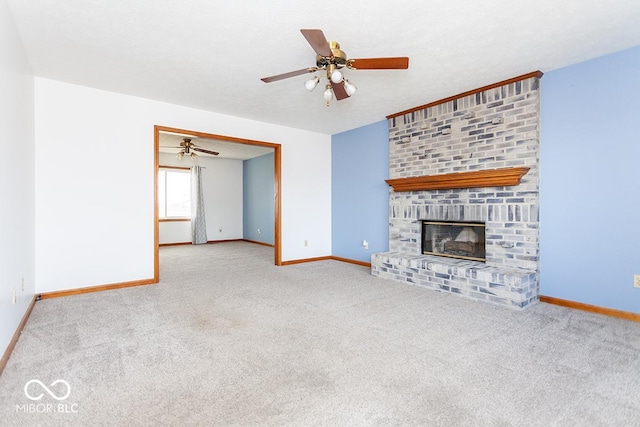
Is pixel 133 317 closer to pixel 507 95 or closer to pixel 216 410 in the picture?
pixel 216 410

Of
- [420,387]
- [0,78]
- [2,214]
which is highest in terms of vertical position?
[0,78]

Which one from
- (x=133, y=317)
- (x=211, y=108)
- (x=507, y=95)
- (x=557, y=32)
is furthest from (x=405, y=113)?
(x=133, y=317)

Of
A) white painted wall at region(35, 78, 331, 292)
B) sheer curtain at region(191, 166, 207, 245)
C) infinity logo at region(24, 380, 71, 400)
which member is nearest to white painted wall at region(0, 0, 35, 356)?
white painted wall at region(35, 78, 331, 292)

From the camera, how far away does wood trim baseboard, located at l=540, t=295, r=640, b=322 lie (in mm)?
2771

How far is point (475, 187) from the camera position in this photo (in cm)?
378

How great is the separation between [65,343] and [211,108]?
3.28m

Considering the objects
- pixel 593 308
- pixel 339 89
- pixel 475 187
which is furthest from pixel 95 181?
pixel 593 308

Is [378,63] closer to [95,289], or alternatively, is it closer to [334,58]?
[334,58]

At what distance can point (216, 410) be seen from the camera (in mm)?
1554

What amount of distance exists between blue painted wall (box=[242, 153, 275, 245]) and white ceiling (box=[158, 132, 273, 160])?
352 millimetres

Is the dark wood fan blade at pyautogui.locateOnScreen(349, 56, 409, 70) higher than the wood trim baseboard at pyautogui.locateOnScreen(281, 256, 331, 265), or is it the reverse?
the dark wood fan blade at pyautogui.locateOnScreen(349, 56, 409, 70)

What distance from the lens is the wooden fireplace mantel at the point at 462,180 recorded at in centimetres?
337

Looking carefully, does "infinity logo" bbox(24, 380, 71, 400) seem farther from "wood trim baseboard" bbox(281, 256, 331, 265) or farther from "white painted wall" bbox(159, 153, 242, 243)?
A: "white painted wall" bbox(159, 153, 242, 243)

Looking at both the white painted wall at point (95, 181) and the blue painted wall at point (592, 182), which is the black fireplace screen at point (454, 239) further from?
the white painted wall at point (95, 181)
